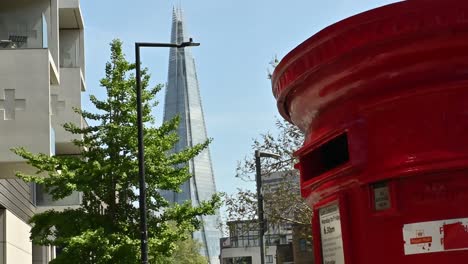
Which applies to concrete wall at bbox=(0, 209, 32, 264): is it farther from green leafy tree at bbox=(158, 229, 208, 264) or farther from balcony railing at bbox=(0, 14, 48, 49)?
green leafy tree at bbox=(158, 229, 208, 264)

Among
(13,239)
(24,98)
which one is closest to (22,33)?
(24,98)

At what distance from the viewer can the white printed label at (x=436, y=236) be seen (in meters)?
2.20

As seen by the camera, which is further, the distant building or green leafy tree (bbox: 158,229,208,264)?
the distant building

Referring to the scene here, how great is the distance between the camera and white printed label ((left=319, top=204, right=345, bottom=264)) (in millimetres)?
2674

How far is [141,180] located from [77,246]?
253 centimetres

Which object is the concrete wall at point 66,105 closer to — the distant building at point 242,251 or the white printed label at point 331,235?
the white printed label at point 331,235

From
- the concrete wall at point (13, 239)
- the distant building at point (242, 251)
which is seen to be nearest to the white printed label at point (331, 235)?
the concrete wall at point (13, 239)

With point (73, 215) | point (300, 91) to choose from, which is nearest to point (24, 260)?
point (73, 215)

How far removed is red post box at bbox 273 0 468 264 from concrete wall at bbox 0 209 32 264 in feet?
70.7

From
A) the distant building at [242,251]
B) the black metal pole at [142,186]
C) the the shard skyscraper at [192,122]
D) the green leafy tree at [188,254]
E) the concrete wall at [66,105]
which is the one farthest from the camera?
the the shard skyscraper at [192,122]

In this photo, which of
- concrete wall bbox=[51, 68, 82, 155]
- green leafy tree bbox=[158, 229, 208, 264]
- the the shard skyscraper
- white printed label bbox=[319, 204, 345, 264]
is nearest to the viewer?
white printed label bbox=[319, 204, 345, 264]

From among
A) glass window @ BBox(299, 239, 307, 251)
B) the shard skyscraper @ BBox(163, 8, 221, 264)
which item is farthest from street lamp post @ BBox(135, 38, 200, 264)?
the shard skyscraper @ BBox(163, 8, 221, 264)

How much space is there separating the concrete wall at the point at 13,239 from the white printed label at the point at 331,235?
835 inches

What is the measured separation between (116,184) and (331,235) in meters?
17.4
